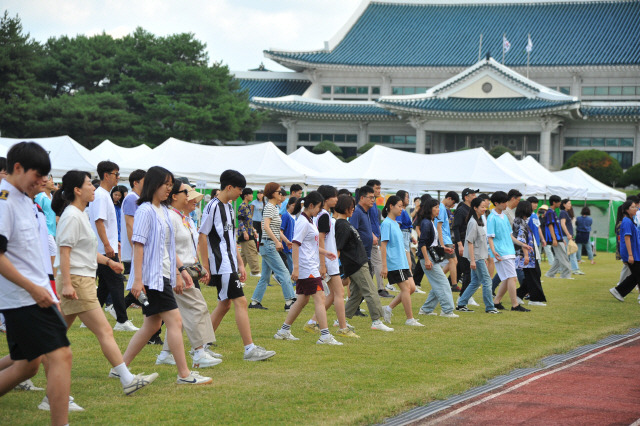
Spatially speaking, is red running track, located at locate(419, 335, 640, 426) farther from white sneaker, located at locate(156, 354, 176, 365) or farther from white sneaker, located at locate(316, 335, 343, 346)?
white sneaker, located at locate(156, 354, 176, 365)

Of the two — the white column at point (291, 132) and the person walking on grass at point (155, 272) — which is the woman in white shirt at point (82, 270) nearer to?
the person walking on grass at point (155, 272)

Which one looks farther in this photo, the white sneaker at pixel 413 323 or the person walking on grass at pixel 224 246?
the white sneaker at pixel 413 323

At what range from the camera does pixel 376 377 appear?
6.94 metres

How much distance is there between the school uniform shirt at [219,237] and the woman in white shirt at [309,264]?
127 cm

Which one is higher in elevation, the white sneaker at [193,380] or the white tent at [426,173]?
the white tent at [426,173]

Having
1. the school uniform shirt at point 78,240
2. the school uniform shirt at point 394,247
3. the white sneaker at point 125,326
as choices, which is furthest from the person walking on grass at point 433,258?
the school uniform shirt at point 78,240

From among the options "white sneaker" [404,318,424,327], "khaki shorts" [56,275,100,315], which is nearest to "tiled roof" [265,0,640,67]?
"white sneaker" [404,318,424,327]

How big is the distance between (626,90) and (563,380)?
41.9 m

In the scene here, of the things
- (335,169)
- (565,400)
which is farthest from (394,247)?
(335,169)

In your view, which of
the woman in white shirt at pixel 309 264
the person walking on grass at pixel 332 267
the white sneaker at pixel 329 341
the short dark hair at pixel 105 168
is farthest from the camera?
the person walking on grass at pixel 332 267

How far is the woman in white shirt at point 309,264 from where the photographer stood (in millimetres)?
8500

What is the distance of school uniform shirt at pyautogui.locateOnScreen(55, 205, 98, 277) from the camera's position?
19.9 ft

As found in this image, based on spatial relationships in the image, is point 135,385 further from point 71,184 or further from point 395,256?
point 395,256

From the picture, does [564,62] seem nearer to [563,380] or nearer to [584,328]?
[584,328]
